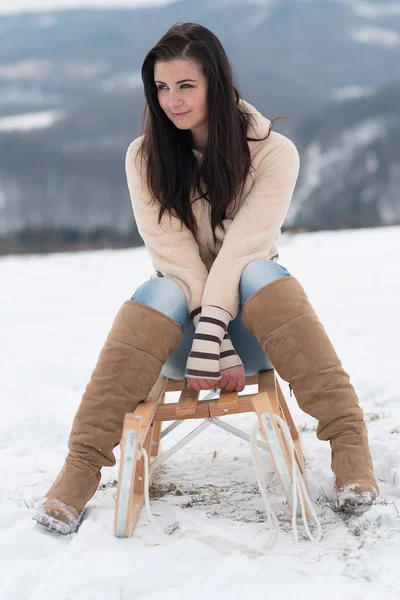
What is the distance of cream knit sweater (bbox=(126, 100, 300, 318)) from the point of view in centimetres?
194

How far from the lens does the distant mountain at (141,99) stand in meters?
26.2

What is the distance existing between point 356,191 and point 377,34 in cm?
3062

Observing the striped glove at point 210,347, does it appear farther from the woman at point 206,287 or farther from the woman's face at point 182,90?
the woman's face at point 182,90

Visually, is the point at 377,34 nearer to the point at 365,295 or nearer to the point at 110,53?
the point at 110,53

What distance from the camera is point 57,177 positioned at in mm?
33719

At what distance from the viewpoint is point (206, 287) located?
1936 mm

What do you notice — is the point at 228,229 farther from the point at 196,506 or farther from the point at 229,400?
the point at 196,506

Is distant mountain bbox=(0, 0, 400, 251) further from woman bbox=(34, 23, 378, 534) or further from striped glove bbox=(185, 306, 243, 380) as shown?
striped glove bbox=(185, 306, 243, 380)

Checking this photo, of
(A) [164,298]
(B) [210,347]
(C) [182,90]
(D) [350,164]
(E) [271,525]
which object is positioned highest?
(C) [182,90]

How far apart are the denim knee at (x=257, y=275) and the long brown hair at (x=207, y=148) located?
0.30 metres

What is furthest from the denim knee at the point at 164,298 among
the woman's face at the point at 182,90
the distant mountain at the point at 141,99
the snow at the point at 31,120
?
the snow at the point at 31,120

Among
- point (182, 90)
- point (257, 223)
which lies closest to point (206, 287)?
point (257, 223)

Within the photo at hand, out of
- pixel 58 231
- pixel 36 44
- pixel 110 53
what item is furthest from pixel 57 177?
pixel 36 44

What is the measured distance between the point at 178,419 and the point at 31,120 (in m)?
46.5
